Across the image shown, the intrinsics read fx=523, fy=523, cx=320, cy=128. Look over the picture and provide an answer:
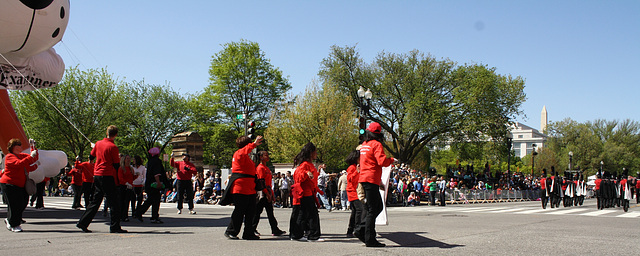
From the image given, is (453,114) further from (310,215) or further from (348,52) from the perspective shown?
(310,215)

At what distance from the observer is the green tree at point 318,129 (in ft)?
141

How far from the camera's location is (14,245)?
7211 millimetres

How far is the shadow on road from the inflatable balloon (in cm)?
790

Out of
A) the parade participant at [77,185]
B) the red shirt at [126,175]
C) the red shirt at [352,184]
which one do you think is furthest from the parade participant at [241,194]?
the parade participant at [77,185]

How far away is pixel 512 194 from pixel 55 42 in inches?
1201

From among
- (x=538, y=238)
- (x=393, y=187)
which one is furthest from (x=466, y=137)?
(x=538, y=238)

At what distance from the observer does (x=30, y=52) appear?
11.0 metres

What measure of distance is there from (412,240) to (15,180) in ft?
22.1

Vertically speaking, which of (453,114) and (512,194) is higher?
Result: (453,114)

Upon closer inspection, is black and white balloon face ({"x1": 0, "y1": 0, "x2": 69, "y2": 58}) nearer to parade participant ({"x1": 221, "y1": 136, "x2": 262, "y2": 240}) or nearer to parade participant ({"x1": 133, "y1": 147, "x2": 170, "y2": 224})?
parade participant ({"x1": 133, "y1": 147, "x2": 170, "y2": 224})

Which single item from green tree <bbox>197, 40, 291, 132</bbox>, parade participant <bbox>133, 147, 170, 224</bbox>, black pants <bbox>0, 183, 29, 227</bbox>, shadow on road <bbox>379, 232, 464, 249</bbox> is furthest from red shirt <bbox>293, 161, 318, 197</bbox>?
green tree <bbox>197, 40, 291, 132</bbox>

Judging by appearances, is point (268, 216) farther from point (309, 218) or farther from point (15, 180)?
point (15, 180)

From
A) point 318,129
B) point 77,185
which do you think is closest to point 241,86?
point 318,129

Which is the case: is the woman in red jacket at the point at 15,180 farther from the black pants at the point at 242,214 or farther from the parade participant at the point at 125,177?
the black pants at the point at 242,214
